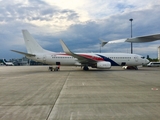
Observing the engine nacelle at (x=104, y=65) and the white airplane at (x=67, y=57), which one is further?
the white airplane at (x=67, y=57)

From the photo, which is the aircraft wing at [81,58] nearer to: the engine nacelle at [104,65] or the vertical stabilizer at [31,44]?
the engine nacelle at [104,65]

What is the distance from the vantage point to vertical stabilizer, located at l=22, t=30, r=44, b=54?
35000 mm

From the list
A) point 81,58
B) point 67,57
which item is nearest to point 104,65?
point 81,58

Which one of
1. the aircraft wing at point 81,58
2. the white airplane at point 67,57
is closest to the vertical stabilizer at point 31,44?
the white airplane at point 67,57

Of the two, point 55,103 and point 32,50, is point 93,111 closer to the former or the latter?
point 55,103

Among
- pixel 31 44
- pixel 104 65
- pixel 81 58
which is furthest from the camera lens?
pixel 31 44

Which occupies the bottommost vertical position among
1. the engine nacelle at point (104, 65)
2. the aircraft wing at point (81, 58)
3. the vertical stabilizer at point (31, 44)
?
the engine nacelle at point (104, 65)

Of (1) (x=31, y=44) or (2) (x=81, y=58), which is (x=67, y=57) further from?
(1) (x=31, y=44)

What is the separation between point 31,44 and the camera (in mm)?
34969

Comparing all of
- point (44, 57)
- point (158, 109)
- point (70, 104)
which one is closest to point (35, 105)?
point (70, 104)

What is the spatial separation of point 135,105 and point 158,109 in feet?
2.78

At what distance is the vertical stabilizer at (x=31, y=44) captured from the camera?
1378 inches

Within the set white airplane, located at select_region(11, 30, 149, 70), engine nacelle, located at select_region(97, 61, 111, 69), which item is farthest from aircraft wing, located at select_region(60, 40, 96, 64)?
engine nacelle, located at select_region(97, 61, 111, 69)

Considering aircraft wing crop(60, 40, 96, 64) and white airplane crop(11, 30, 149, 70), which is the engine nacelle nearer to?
aircraft wing crop(60, 40, 96, 64)
